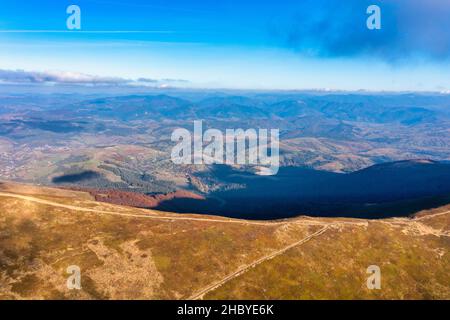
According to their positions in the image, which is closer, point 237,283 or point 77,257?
point 237,283

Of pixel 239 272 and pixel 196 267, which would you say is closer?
pixel 239 272

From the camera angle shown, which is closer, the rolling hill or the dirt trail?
the dirt trail

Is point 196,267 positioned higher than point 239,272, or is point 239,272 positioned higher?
point 196,267

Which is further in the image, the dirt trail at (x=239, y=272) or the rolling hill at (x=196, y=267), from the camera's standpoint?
the rolling hill at (x=196, y=267)
